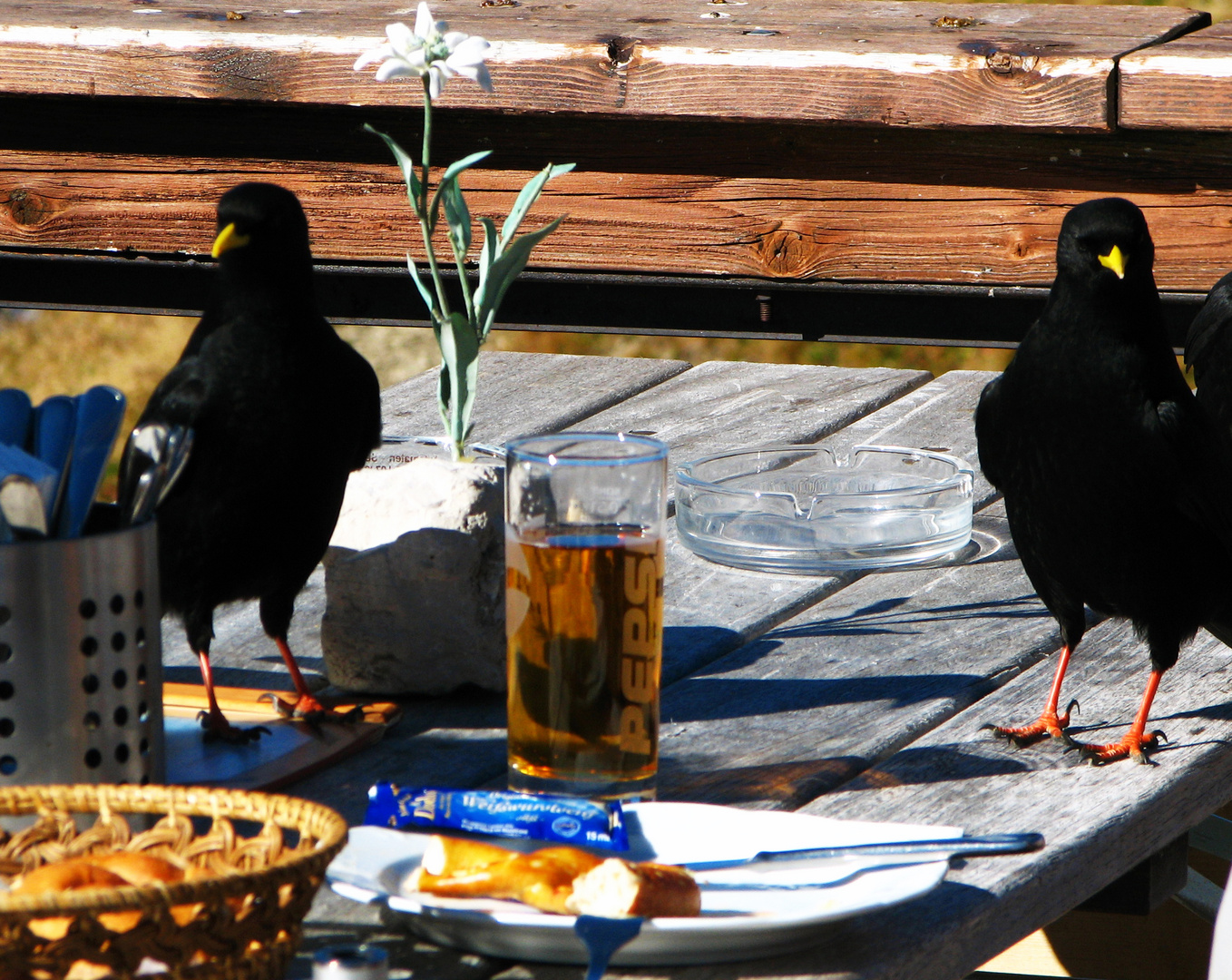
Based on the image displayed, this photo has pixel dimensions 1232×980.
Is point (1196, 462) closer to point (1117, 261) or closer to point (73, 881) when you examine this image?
point (1117, 261)

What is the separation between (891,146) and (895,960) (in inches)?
91.5

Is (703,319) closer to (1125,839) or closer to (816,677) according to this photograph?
(816,677)

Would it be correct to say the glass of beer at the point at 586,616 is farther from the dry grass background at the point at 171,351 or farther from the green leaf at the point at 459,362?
the dry grass background at the point at 171,351

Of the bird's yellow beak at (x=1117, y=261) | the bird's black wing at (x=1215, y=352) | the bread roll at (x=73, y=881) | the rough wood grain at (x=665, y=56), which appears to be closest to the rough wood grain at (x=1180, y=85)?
the rough wood grain at (x=665, y=56)

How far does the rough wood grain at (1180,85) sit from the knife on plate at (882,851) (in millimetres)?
2025

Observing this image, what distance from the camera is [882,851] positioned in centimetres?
104

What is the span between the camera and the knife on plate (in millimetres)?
1037

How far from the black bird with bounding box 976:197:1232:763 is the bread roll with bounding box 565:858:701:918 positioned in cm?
66

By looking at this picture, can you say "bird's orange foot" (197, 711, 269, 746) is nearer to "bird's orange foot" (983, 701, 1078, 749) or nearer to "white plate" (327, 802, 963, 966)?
"white plate" (327, 802, 963, 966)

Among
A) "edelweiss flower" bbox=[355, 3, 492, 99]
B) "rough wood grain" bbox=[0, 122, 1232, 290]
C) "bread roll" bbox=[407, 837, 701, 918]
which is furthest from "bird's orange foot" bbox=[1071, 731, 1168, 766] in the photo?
"rough wood grain" bbox=[0, 122, 1232, 290]

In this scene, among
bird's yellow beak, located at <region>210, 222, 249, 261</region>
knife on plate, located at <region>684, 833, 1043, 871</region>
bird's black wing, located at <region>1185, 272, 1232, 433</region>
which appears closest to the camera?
knife on plate, located at <region>684, 833, 1043, 871</region>

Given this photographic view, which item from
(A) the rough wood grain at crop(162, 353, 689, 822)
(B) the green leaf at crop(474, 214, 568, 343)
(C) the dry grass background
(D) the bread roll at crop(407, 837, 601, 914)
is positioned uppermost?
(B) the green leaf at crop(474, 214, 568, 343)

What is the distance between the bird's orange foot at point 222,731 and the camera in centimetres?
133

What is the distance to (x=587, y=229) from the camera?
127 inches
